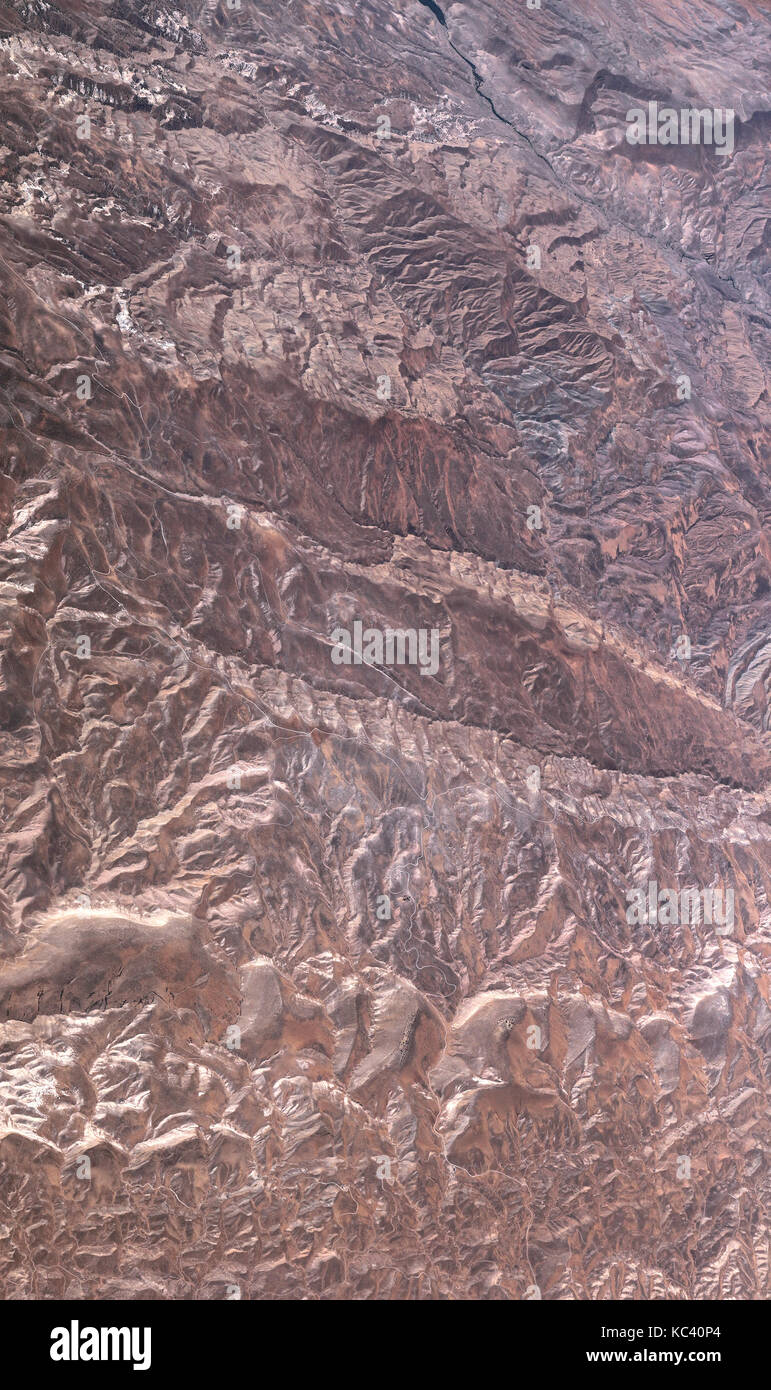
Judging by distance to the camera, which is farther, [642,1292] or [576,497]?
[576,497]

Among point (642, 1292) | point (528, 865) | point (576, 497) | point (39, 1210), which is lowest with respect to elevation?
point (642, 1292)

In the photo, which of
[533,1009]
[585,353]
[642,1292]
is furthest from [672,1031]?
[585,353]

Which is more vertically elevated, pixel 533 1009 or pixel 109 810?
pixel 109 810

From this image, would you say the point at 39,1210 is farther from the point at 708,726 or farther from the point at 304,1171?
the point at 708,726

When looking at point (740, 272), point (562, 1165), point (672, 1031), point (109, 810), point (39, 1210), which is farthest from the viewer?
point (740, 272)

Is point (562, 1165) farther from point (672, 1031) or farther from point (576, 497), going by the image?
point (576, 497)

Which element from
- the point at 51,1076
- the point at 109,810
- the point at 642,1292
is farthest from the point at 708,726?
the point at 51,1076

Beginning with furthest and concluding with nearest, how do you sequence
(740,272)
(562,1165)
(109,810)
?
1. (740,272)
2. (562,1165)
3. (109,810)
